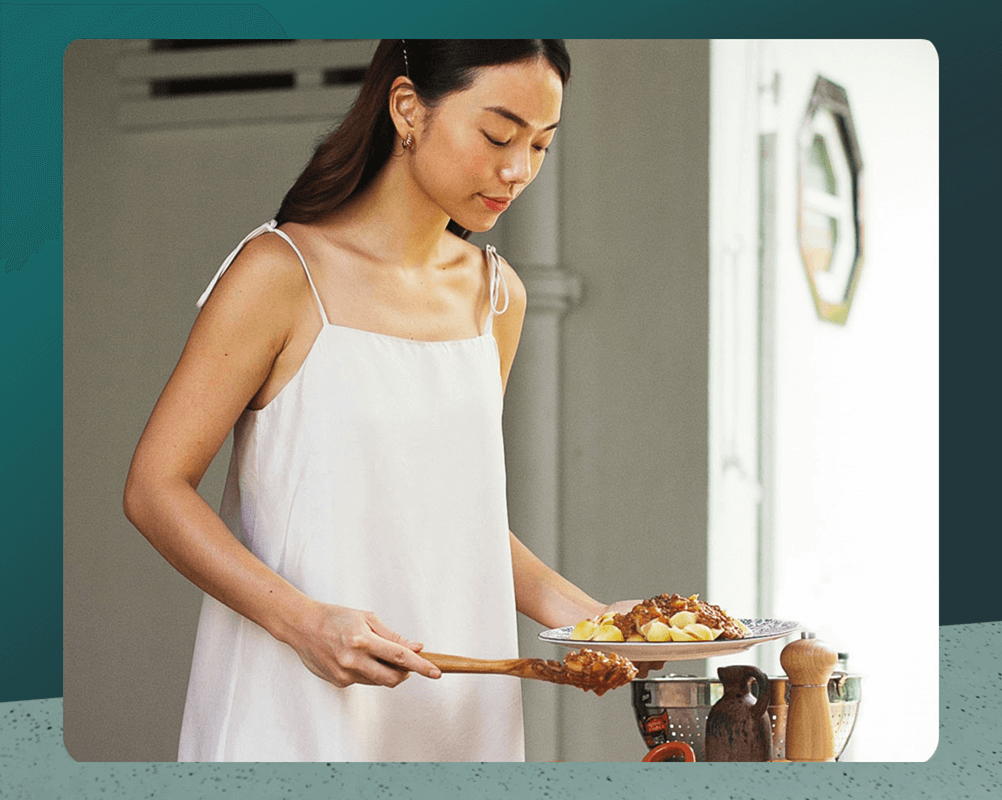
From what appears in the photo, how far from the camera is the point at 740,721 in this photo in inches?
67.7

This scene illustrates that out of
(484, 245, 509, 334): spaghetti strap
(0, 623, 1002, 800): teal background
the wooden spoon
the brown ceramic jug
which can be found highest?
(484, 245, 509, 334): spaghetti strap

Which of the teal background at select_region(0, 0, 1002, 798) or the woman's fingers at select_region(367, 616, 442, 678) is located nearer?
the woman's fingers at select_region(367, 616, 442, 678)

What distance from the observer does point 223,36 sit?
1.80 meters

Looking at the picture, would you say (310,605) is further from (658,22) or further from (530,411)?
(658,22)

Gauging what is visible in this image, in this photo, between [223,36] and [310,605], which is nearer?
[310,605]

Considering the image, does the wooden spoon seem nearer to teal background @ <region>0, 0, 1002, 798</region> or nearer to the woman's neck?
teal background @ <region>0, 0, 1002, 798</region>

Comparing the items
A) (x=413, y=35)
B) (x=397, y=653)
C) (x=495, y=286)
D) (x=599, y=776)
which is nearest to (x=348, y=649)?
(x=397, y=653)

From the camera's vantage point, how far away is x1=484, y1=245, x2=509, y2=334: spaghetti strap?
1751 mm

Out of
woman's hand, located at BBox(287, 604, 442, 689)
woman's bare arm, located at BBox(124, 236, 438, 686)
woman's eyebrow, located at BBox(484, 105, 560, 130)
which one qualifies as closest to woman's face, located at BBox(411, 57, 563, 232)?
woman's eyebrow, located at BBox(484, 105, 560, 130)

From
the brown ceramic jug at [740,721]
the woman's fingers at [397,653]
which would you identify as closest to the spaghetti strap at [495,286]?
the woman's fingers at [397,653]

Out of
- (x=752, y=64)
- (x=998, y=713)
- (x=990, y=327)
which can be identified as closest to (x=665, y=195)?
(x=752, y=64)

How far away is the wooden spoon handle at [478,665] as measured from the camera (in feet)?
5.57

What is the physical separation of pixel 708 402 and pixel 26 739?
3.60ft

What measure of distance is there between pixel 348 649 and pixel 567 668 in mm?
296
